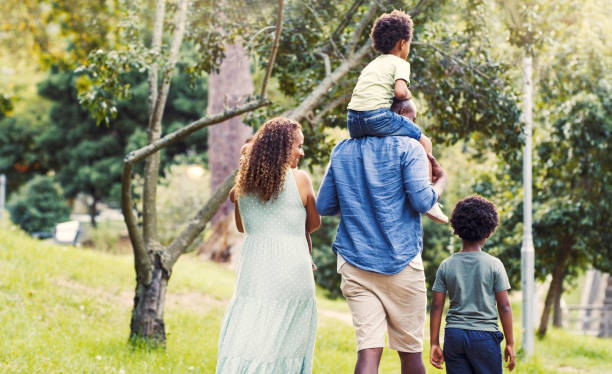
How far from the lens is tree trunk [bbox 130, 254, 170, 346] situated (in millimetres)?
6164

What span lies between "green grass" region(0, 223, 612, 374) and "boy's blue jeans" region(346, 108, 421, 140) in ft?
10.1

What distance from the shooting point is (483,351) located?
351 centimetres

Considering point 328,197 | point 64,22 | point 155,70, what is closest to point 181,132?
point 155,70

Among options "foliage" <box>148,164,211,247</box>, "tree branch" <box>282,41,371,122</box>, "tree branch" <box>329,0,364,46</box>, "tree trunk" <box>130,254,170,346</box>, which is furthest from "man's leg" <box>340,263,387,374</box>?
"foliage" <box>148,164,211,247</box>

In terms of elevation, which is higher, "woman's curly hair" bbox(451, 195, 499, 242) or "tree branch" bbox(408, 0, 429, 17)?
"tree branch" bbox(408, 0, 429, 17)

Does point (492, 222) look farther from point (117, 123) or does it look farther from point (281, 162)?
point (117, 123)

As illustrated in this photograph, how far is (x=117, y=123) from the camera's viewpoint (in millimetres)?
26844

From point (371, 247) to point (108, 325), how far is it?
5.12m

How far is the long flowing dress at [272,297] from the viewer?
360 centimetres

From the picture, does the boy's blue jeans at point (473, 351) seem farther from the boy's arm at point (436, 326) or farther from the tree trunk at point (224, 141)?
the tree trunk at point (224, 141)

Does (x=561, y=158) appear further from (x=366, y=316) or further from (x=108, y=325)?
(x=366, y=316)

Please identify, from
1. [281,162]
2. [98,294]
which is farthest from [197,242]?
[281,162]

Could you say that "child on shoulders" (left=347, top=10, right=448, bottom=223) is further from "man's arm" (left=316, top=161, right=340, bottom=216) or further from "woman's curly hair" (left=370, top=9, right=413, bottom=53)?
"man's arm" (left=316, top=161, right=340, bottom=216)

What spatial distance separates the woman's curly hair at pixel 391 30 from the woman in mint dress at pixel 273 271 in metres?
0.66
